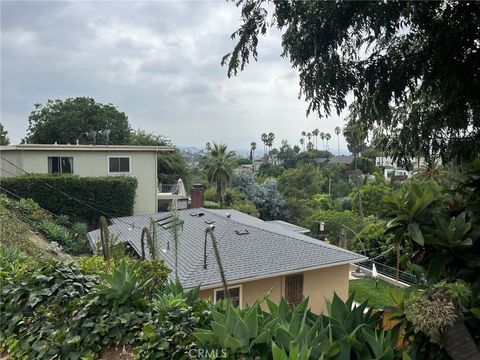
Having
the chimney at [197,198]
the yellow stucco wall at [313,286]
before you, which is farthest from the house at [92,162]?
the yellow stucco wall at [313,286]

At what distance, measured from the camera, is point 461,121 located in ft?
11.2

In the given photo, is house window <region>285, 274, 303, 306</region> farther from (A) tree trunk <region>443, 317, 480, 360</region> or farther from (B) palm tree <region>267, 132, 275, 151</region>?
(B) palm tree <region>267, 132, 275, 151</region>

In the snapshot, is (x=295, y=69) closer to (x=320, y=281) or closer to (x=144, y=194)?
(x=320, y=281)

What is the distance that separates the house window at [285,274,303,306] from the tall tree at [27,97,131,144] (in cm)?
3082

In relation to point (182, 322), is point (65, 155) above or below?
above

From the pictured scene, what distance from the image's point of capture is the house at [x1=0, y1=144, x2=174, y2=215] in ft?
64.7

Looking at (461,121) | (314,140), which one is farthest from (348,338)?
(314,140)

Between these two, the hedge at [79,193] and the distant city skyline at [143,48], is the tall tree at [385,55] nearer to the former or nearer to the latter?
the distant city skyline at [143,48]

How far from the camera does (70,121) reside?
37.3 m

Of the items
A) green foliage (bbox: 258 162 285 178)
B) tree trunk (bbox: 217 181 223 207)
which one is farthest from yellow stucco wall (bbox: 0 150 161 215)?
green foliage (bbox: 258 162 285 178)

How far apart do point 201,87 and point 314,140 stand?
114 metres

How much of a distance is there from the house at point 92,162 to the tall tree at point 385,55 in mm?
18462

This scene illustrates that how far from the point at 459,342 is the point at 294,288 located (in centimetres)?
955

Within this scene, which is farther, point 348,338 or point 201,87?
point 201,87
